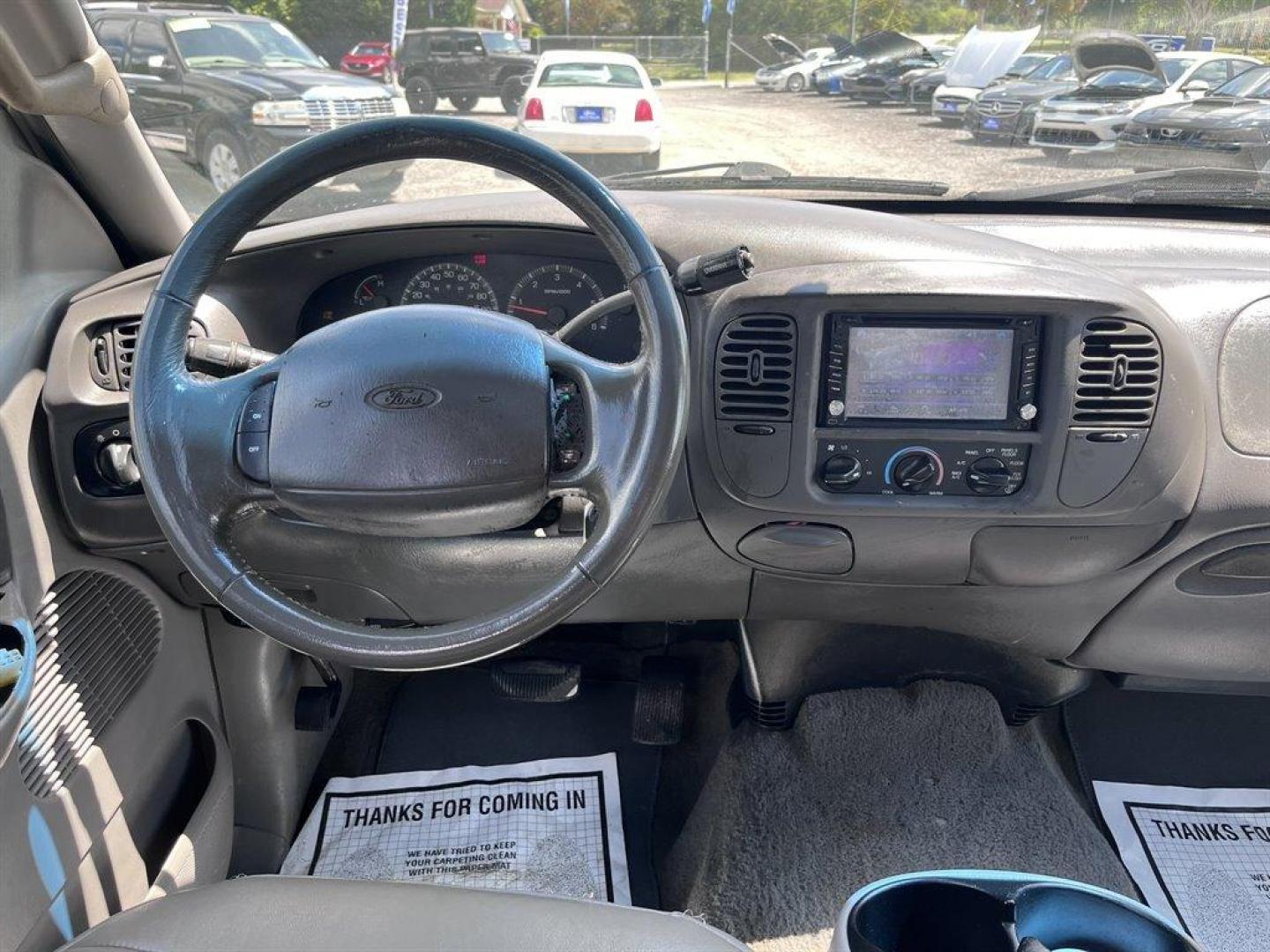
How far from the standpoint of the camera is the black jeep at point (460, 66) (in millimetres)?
1702

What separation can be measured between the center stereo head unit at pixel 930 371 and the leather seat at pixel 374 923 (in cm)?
76

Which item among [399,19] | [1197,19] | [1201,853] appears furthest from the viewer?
[1201,853]

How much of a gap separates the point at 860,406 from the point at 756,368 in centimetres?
17

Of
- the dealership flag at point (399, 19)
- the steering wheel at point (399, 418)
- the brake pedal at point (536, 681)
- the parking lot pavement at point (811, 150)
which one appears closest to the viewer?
the steering wheel at point (399, 418)

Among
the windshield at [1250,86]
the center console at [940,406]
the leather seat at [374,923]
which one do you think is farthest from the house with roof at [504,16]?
the leather seat at [374,923]

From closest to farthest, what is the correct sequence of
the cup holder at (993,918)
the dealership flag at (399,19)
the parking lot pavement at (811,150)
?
the cup holder at (993,918) → the parking lot pavement at (811,150) → the dealership flag at (399,19)

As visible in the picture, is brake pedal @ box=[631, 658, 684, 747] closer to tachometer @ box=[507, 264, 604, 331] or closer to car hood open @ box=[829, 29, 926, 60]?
tachometer @ box=[507, 264, 604, 331]

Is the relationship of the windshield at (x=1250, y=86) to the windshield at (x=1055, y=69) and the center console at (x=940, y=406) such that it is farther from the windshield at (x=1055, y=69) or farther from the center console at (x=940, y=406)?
the center console at (x=940, y=406)

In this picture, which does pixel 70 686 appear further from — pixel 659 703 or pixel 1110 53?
pixel 1110 53

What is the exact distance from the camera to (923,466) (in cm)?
152

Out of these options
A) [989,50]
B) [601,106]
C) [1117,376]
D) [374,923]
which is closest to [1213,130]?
[989,50]

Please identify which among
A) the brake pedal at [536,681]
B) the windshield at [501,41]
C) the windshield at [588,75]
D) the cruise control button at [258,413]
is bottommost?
the brake pedal at [536,681]

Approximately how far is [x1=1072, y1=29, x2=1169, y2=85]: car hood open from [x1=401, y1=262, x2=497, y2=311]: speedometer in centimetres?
101

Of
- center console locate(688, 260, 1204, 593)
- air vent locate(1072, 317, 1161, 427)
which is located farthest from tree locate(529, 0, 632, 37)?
air vent locate(1072, 317, 1161, 427)
